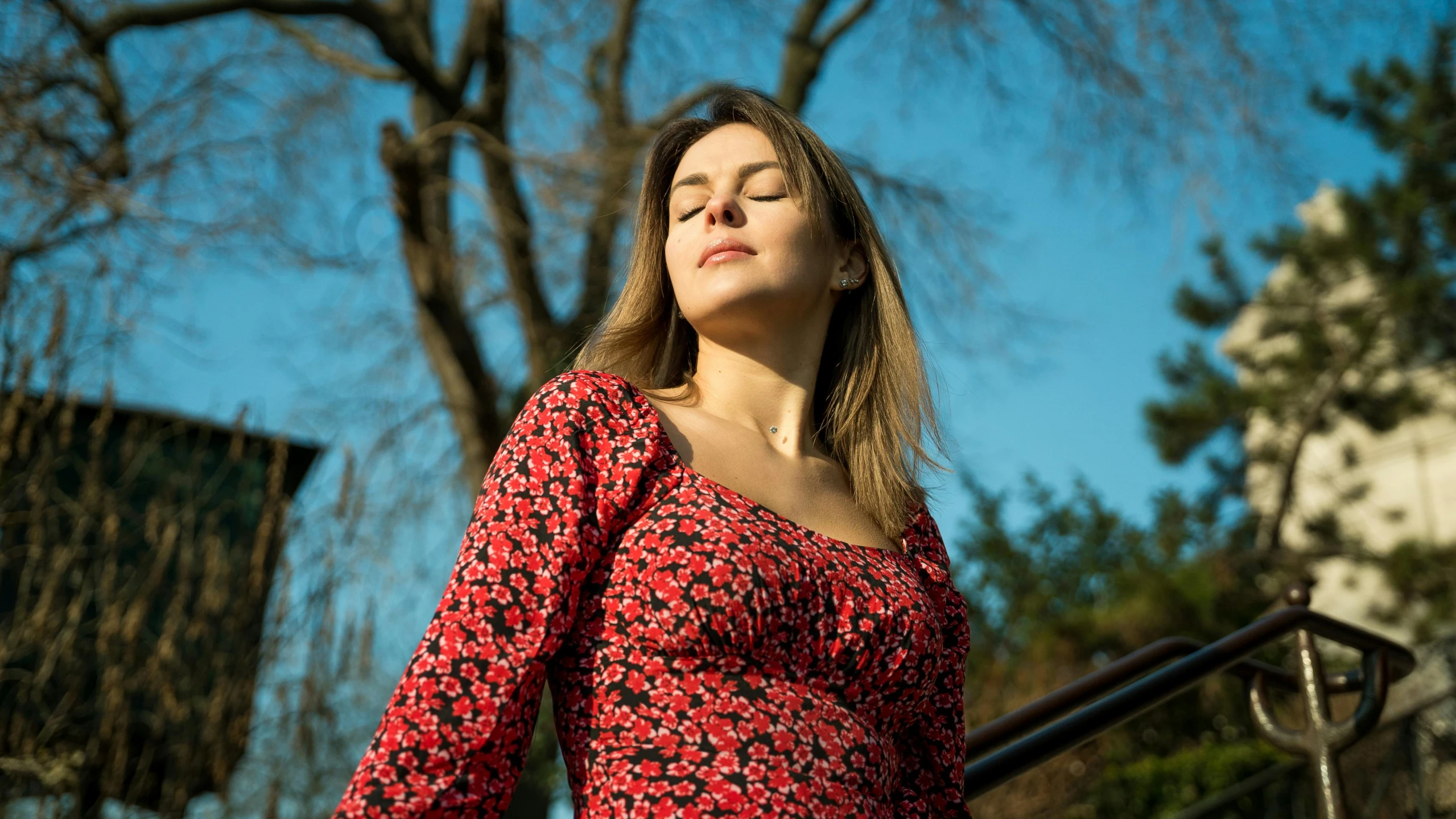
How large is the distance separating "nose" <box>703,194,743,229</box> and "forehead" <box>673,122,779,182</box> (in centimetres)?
10

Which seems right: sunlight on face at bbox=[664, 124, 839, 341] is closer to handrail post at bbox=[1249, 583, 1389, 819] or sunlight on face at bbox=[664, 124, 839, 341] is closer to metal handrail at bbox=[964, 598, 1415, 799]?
metal handrail at bbox=[964, 598, 1415, 799]

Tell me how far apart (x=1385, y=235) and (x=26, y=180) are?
12026 mm

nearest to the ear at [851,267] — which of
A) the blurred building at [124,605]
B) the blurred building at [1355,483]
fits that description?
the blurred building at [124,605]

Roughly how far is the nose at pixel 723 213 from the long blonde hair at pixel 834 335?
0.36 ft

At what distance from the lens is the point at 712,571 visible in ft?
4.96

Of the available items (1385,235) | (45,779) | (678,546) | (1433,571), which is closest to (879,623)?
(678,546)

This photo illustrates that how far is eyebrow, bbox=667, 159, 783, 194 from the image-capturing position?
6.68 ft

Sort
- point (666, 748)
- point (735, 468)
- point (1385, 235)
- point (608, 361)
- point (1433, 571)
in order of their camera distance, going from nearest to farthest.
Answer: point (666, 748), point (735, 468), point (608, 361), point (1433, 571), point (1385, 235)

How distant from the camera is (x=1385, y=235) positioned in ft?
41.4

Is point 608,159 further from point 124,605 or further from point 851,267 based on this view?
point 851,267

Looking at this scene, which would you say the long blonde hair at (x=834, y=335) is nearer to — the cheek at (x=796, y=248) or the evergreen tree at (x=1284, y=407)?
the cheek at (x=796, y=248)

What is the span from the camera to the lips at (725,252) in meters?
1.94

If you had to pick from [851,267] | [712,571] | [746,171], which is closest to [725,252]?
[746,171]

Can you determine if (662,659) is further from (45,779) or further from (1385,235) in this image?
(1385,235)
